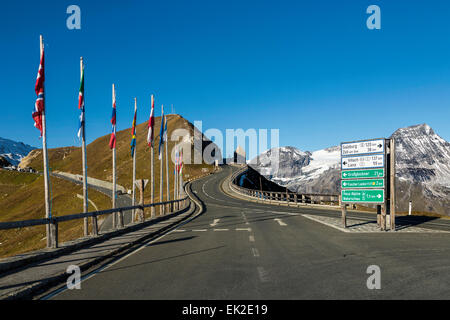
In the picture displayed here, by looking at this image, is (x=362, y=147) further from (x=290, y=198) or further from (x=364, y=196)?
(x=290, y=198)

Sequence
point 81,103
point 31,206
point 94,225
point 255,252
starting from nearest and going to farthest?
1. point 255,252
2. point 94,225
3. point 81,103
4. point 31,206

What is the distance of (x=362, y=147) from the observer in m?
17.8

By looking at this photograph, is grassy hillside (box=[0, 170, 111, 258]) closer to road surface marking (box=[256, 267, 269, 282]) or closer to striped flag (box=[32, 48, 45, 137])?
striped flag (box=[32, 48, 45, 137])

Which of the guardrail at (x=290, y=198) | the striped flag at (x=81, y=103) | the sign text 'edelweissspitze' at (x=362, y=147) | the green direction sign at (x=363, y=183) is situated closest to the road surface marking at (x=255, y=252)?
the green direction sign at (x=363, y=183)

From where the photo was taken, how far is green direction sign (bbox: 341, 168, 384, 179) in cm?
1730

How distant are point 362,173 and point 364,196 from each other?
1.05 m

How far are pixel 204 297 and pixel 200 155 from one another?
517 ft

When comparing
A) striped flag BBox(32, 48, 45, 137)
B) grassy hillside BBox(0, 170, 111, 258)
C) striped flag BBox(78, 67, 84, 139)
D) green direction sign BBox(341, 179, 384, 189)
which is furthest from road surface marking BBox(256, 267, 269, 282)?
grassy hillside BBox(0, 170, 111, 258)

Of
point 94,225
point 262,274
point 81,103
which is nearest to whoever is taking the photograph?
point 262,274

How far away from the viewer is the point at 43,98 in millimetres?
14195

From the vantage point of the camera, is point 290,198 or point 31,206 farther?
point 31,206

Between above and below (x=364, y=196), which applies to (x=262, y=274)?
below

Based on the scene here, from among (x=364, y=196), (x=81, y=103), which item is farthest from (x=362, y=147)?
(x=81, y=103)

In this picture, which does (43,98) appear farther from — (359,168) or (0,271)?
(359,168)
